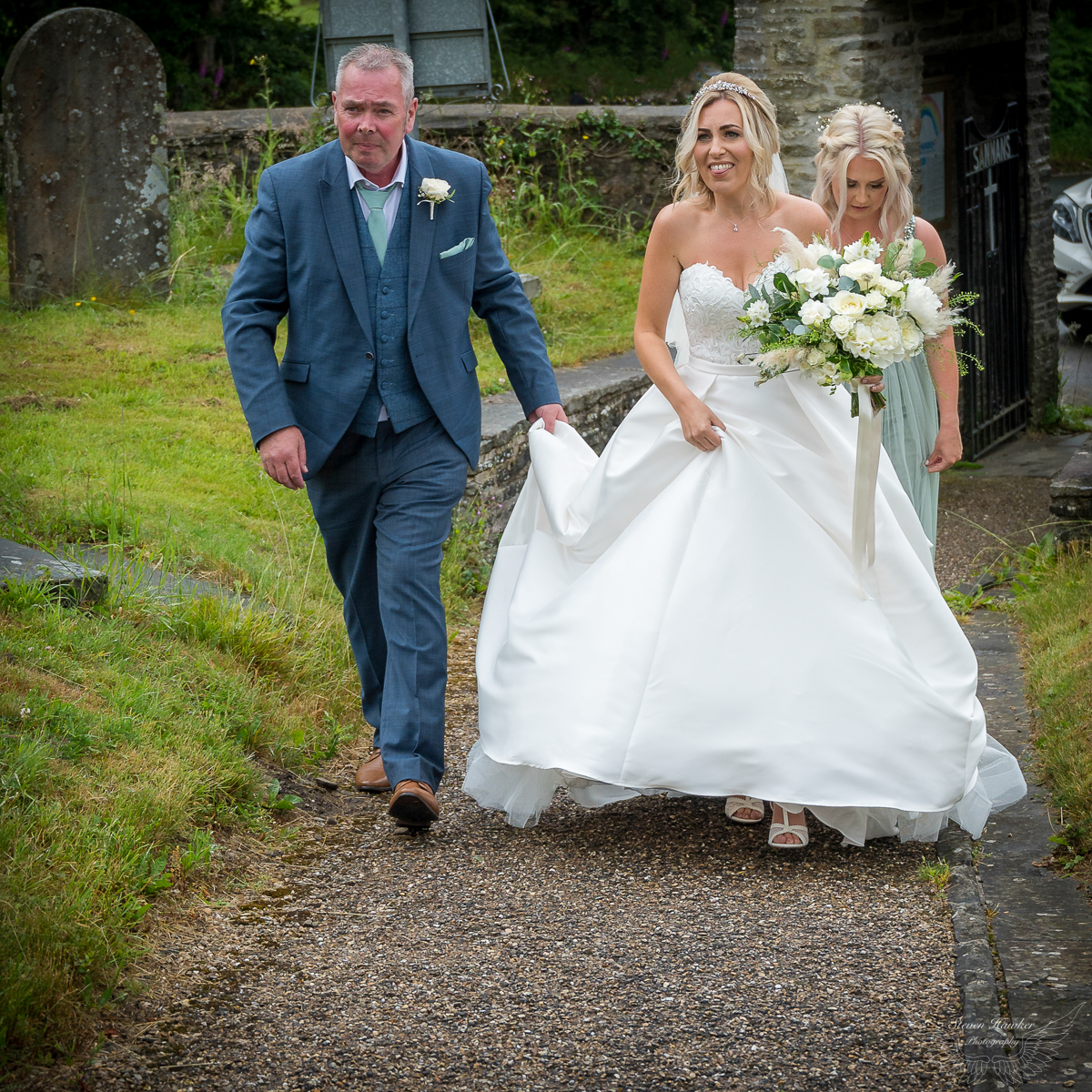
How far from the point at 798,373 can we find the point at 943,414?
2.24 ft

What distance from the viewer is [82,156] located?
8492mm

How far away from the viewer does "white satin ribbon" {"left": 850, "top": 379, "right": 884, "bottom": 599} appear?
3.60 meters

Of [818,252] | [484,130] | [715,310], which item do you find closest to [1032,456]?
[484,130]

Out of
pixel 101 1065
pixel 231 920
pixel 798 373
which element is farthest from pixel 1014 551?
pixel 101 1065

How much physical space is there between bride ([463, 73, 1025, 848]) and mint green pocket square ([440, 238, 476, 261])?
54 centimetres

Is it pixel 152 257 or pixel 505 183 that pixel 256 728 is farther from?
pixel 505 183

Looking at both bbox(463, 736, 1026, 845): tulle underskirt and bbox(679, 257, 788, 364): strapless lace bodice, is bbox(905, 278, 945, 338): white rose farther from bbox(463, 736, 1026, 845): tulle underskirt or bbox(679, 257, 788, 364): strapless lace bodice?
bbox(463, 736, 1026, 845): tulle underskirt

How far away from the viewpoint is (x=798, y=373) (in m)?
3.81

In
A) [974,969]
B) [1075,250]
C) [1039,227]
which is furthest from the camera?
[1075,250]

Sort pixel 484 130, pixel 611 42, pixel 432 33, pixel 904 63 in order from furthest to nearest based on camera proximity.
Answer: pixel 611 42
pixel 432 33
pixel 484 130
pixel 904 63

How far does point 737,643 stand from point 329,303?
150cm

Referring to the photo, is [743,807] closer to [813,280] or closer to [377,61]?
[813,280]

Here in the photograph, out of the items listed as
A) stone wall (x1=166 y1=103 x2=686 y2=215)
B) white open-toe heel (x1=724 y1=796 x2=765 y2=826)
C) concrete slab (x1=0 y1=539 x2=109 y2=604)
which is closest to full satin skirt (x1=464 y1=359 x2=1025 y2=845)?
white open-toe heel (x1=724 y1=796 x2=765 y2=826)

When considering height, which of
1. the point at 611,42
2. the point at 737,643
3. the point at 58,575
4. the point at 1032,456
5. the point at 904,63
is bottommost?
the point at 1032,456
